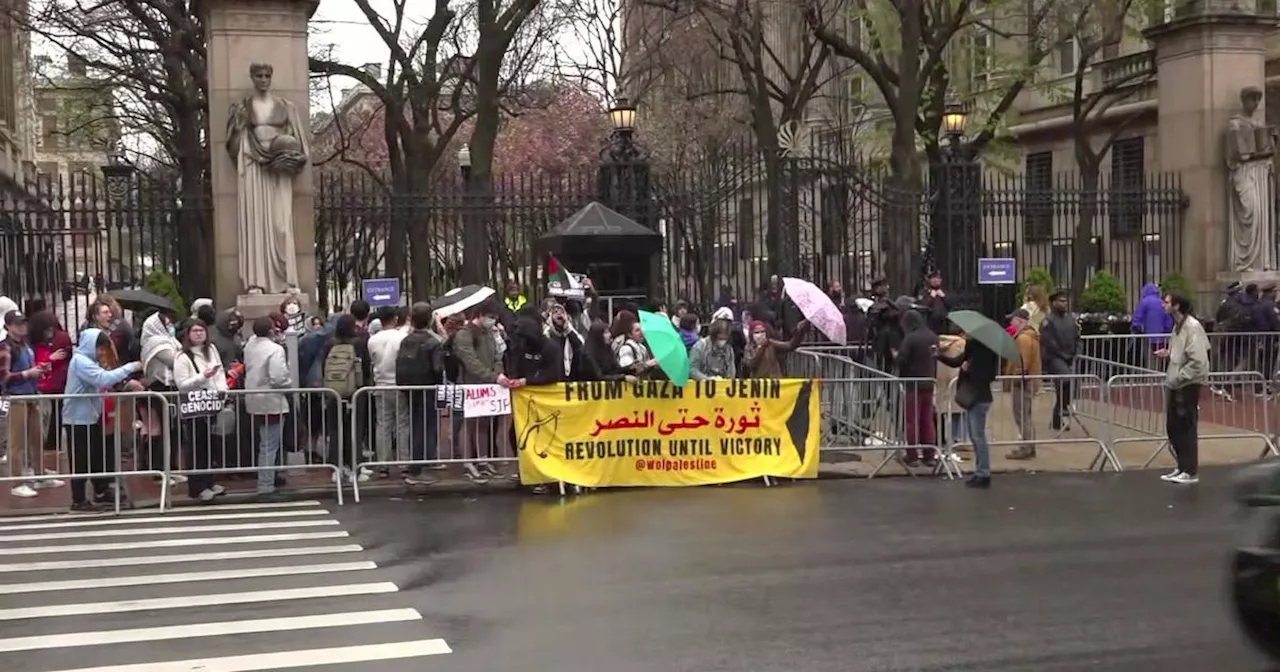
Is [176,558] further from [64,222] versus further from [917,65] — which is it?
[917,65]

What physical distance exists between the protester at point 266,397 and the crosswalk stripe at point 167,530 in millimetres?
1257

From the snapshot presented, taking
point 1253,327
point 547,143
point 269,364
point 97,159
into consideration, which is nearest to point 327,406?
point 269,364

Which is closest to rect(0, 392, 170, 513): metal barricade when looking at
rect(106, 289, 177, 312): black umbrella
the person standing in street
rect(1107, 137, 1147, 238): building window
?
rect(106, 289, 177, 312): black umbrella

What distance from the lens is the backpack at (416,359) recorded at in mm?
12734

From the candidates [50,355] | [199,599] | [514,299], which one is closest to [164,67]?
[514,299]

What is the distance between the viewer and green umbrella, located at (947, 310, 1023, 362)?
11.8 m

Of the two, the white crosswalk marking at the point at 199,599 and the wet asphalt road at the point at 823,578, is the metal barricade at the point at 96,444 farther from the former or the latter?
the wet asphalt road at the point at 823,578

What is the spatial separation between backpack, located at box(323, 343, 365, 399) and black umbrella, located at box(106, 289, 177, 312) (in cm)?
169

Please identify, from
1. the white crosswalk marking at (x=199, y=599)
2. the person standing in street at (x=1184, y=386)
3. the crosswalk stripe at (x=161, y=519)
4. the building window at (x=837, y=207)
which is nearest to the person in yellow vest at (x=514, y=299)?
the crosswalk stripe at (x=161, y=519)

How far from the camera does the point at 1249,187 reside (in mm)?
21484

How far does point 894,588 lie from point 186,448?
705cm

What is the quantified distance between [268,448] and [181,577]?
351 centimetres

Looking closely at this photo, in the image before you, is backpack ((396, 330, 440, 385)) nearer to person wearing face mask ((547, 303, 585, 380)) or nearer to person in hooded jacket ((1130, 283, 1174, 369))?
person wearing face mask ((547, 303, 585, 380))

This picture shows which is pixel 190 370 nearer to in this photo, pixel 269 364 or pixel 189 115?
pixel 269 364
